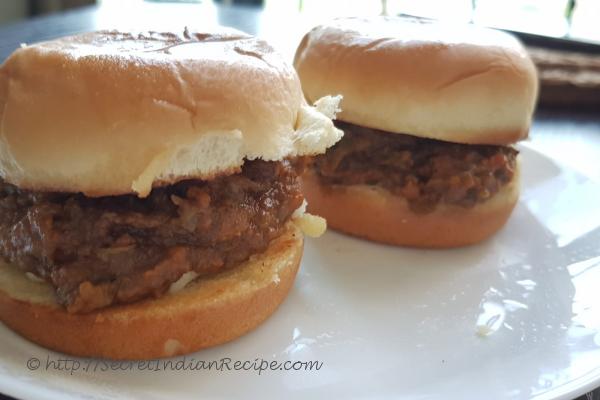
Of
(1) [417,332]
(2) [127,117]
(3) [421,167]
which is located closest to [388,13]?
(3) [421,167]

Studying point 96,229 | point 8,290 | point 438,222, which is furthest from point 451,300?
point 8,290

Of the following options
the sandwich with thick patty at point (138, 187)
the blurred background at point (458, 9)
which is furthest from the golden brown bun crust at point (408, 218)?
the blurred background at point (458, 9)

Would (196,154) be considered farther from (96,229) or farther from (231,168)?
(96,229)

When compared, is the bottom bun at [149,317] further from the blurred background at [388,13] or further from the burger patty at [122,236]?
the blurred background at [388,13]

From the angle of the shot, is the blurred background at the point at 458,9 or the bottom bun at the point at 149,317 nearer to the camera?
the bottom bun at the point at 149,317

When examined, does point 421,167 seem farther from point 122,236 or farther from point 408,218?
point 122,236

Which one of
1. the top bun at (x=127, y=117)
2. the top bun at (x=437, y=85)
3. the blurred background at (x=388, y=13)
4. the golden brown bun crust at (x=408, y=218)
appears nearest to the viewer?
the top bun at (x=127, y=117)

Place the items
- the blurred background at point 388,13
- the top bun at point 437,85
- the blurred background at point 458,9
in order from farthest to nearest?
the blurred background at point 458,9 → the blurred background at point 388,13 → the top bun at point 437,85
